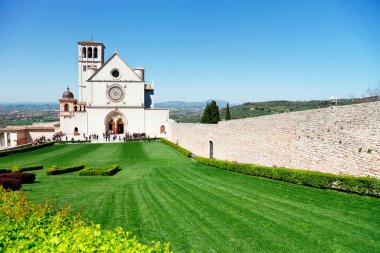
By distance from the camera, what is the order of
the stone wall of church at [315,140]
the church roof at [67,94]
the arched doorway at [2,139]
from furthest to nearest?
the church roof at [67,94] → the arched doorway at [2,139] → the stone wall of church at [315,140]

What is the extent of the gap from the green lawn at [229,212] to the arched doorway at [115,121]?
3734 centimetres

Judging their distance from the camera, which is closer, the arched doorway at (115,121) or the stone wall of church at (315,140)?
the stone wall of church at (315,140)

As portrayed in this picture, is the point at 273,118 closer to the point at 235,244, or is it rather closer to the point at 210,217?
the point at 210,217

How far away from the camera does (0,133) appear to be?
47.8 m

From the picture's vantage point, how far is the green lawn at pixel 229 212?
23.8ft

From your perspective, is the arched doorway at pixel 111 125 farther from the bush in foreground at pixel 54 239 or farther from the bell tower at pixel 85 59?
the bush in foreground at pixel 54 239

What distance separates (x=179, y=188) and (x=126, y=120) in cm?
4047

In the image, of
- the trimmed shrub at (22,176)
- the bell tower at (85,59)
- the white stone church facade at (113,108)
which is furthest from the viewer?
the bell tower at (85,59)

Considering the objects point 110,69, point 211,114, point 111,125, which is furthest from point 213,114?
point 110,69

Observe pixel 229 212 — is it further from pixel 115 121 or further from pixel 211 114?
pixel 115 121

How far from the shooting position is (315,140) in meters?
13.0

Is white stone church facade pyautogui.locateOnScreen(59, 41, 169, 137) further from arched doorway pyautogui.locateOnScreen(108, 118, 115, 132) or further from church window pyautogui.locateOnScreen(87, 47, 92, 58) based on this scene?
church window pyautogui.locateOnScreen(87, 47, 92, 58)

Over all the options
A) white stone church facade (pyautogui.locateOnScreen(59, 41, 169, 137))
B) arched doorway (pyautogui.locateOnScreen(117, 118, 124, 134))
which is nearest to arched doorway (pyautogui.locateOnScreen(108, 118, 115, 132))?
white stone church facade (pyautogui.locateOnScreen(59, 41, 169, 137))

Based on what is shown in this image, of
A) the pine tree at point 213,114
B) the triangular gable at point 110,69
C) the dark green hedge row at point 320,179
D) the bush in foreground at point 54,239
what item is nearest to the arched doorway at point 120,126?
the triangular gable at point 110,69
